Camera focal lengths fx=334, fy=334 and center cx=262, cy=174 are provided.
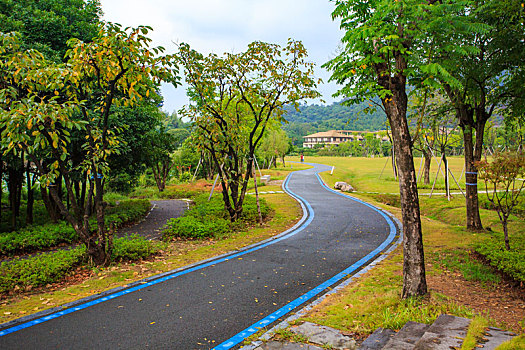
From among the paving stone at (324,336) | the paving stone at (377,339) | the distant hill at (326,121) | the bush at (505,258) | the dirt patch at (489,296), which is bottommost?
the dirt patch at (489,296)

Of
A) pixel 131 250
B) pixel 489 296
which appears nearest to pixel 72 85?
pixel 131 250

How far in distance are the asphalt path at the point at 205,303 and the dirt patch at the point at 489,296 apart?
61.1 inches

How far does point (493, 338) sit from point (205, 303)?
3.48 m

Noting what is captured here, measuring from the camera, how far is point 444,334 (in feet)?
10.6

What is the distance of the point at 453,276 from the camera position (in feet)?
19.5

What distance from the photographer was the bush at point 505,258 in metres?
5.53

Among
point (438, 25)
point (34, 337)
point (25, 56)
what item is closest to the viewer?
point (34, 337)

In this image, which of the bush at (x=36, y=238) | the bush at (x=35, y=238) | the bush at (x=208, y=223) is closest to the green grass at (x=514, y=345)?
the bush at (x=36, y=238)

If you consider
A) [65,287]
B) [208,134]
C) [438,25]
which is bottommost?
[65,287]

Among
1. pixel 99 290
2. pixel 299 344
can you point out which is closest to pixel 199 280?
pixel 99 290

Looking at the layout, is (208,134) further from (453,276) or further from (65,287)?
(453,276)

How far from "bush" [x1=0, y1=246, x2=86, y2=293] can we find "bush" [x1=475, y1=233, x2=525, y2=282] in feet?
25.7

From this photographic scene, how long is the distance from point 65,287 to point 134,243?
1935mm

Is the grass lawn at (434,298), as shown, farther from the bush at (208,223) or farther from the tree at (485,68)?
the bush at (208,223)
